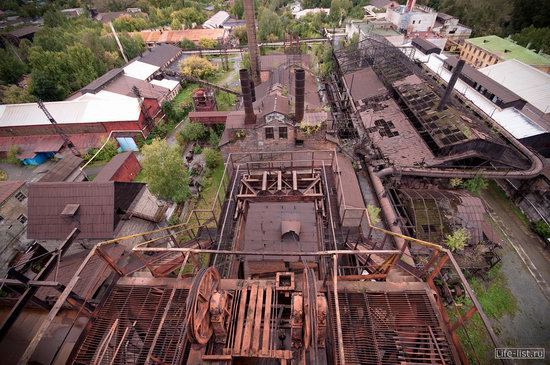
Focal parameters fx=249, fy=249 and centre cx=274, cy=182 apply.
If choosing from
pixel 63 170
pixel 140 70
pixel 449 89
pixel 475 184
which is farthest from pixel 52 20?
pixel 475 184

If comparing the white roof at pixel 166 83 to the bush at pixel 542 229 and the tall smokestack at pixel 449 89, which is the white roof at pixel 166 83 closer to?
the tall smokestack at pixel 449 89

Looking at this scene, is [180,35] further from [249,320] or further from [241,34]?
[249,320]

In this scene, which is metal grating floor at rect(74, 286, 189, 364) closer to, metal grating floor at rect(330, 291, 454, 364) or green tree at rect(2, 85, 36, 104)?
metal grating floor at rect(330, 291, 454, 364)

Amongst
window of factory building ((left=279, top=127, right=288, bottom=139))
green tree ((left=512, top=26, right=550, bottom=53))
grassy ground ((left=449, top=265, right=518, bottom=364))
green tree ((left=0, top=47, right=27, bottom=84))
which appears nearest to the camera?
grassy ground ((left=449, top=265, right=518, bottom=364))

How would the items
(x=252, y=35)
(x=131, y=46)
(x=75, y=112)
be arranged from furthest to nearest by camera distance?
1. (x=131, y=46)
2. (x=252, y=35)
3. (x=75, y=112)

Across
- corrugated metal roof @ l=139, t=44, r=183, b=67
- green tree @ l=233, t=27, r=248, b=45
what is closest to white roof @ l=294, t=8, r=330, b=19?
green tree @ l=233, t=27, r=248, b=45

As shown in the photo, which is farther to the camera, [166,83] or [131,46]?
[131,46]

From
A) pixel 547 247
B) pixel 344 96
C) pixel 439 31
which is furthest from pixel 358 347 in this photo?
pixel 439 31
